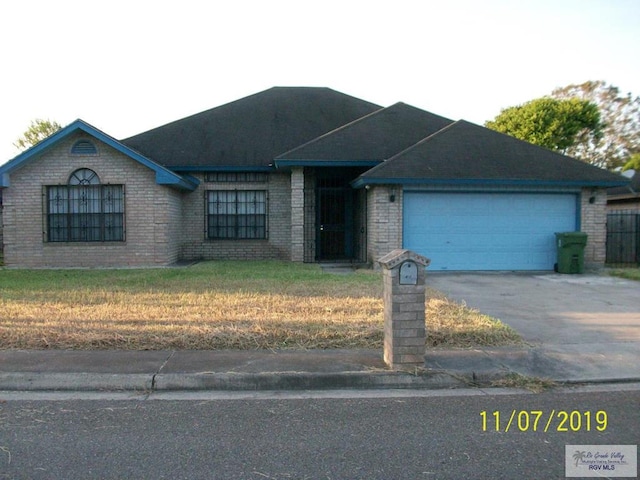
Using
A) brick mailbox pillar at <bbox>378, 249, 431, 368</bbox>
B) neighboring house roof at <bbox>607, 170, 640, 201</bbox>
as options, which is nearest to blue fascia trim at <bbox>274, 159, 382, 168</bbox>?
brick mailbox pillar at <bbox>378, 249, 431, 368</bbox>

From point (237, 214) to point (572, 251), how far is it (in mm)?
10187

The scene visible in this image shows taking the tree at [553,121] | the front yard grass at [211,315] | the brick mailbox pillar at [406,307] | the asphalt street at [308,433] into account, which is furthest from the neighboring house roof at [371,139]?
the tree at [553,121]

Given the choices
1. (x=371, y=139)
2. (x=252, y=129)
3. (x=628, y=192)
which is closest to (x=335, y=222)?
(x=371, y=139)

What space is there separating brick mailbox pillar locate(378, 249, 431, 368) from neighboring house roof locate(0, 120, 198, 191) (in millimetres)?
10675

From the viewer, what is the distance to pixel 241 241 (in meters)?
17.8

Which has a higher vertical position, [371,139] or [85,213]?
[371,139]

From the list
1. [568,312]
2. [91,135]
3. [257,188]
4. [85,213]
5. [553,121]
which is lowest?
[568,312]

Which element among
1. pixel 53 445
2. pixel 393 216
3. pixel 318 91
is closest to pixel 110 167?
pixel 393 216

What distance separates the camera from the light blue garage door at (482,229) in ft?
47.9

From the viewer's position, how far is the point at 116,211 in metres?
15.5

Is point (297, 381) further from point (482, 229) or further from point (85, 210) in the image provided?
point (85, 210)

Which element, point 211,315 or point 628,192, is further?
point 628,192

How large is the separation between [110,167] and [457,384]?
12709mm

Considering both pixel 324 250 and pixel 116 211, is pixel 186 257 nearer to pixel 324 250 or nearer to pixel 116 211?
pixel 116 211
